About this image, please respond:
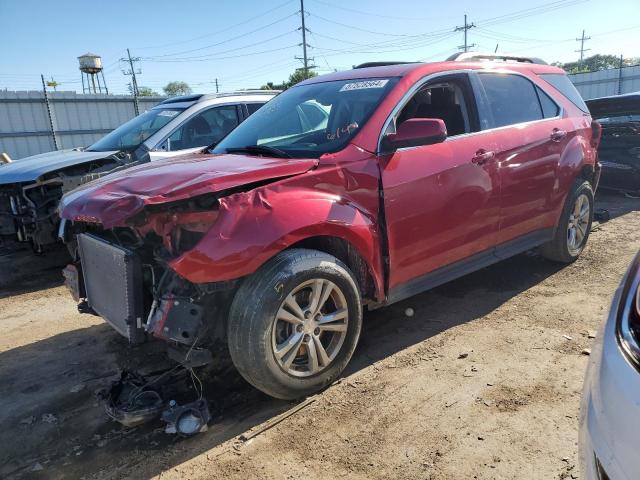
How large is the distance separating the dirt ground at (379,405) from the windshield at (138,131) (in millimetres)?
2711

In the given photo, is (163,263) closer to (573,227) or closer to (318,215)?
(318,215)

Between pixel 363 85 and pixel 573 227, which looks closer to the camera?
pixel 363 85

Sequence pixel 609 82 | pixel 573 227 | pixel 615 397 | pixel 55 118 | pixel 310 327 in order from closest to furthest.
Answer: pixel 615 397 < pixel 310 327 < pixel 573 227 < pixel 55 118 < pixel 609 82

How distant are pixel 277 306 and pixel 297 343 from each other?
31cm

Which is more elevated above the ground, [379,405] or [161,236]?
[161,236]

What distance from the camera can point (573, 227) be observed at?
4.98 m

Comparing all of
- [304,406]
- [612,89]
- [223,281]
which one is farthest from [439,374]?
[612,89]

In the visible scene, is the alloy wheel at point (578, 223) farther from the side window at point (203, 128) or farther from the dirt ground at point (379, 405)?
the side window at point (203, 128)

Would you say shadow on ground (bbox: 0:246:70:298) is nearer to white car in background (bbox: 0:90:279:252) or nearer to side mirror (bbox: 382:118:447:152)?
white car in background (bbox: 0:90:279:252)

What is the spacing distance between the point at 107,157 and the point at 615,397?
5.76 metres

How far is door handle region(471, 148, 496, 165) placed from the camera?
374 cm

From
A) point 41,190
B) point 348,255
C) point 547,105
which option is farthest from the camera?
point 41,190

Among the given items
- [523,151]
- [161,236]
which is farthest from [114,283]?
[523,151]

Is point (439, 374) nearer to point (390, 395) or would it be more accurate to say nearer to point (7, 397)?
point (390, 395)
